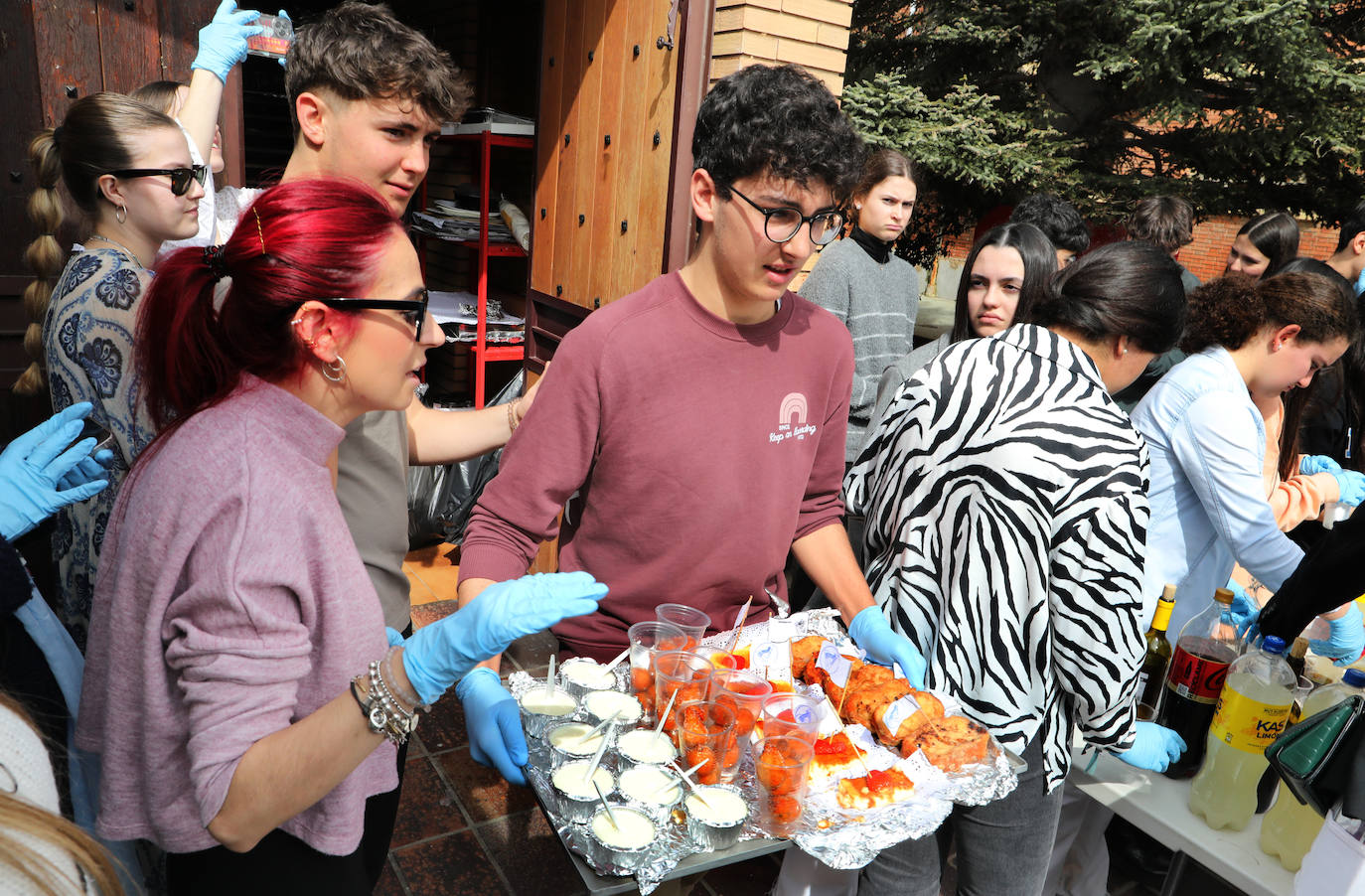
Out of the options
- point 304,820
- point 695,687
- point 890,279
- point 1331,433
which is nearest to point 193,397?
point 304,820

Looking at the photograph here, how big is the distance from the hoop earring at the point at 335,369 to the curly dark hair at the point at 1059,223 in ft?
12.7

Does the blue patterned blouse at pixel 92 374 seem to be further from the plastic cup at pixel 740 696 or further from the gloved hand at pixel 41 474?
the plastic cup at pixel 740 696

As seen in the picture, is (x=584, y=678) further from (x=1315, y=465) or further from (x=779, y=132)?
(x=1315, y=465)

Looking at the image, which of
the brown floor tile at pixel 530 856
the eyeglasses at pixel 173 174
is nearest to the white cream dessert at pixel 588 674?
the brown floor tile at pixel 530 856

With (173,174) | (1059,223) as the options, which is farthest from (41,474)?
(1059,223)

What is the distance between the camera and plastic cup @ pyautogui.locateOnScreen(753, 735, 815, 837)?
5.01 feet

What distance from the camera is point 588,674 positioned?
1.82 m

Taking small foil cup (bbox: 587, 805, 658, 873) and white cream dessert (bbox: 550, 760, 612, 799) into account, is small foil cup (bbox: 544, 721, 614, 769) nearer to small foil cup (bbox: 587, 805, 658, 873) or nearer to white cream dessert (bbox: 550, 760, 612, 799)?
white cream dessert (bbox: 550, 760, 612, 799)

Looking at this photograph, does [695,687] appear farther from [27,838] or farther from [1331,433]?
[1331,433]

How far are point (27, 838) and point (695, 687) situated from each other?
3.75ft

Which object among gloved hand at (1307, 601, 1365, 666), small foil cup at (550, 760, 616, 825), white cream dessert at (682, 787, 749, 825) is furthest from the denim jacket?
small foil cup at (550, 760, 616, 825)

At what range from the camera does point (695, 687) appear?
1.67 meters

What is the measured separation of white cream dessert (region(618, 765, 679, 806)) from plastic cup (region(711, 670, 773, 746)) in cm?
17

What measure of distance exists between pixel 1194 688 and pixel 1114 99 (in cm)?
1044
